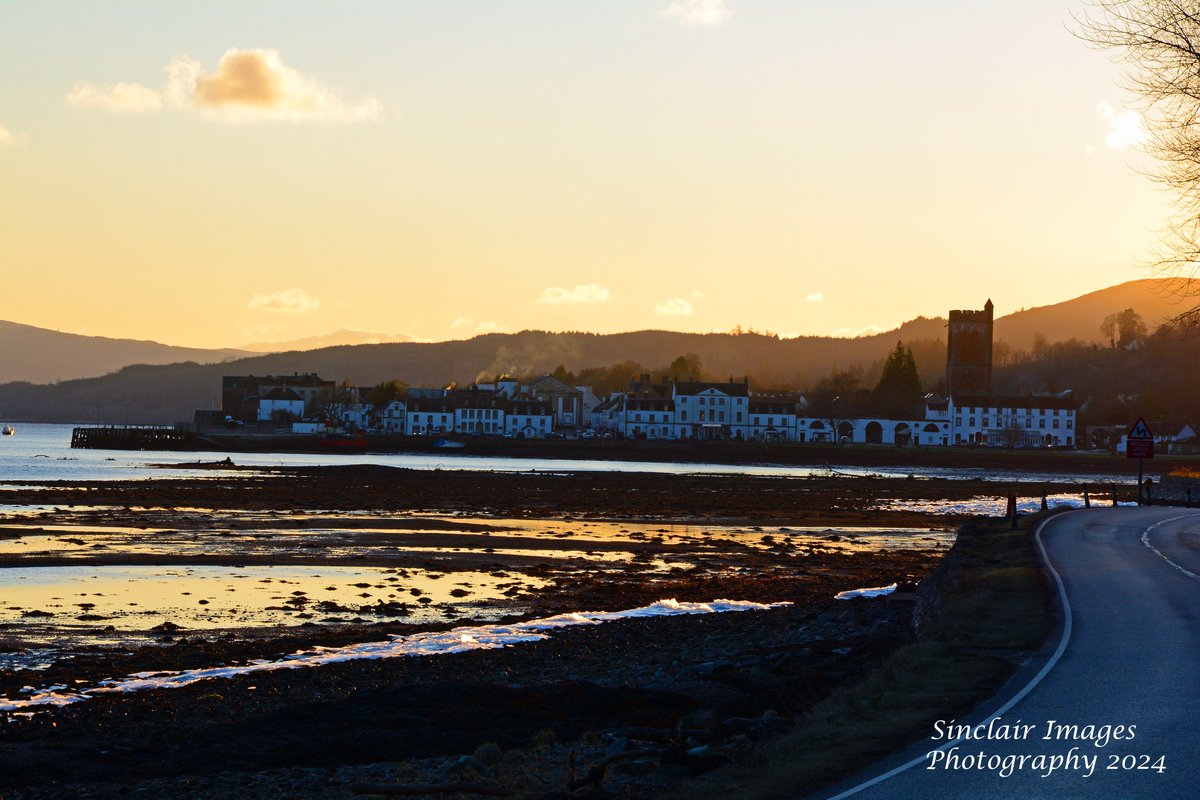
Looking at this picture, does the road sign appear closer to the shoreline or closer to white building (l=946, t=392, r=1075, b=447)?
the shoreline

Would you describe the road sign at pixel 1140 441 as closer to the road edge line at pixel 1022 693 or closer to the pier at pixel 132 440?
the road edge line at pixel 1022 693

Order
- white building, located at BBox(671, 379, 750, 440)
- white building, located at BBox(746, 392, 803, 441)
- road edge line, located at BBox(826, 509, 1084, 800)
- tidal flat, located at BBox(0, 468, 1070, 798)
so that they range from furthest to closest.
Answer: white building, located at BBox(671, 379, 750, 440) → white building, located at BBox(746, 392, 803, 441) → tidal flat, located at BBox(0, 468, 1070, 798) → road edge line, located at BBox(826, 509, 1084, 800)

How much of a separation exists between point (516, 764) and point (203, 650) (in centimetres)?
1041

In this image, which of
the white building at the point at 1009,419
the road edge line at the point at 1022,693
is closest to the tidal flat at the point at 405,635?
the road edge line at the point at 1022,693

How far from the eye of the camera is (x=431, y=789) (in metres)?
14.8

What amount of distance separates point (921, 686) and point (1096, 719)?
10.6ft

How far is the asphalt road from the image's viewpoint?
11852 mm

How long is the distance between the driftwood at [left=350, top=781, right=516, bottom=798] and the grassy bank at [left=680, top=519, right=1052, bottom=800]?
2.46 m

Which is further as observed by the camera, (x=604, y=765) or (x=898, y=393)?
(x=898, y=393)

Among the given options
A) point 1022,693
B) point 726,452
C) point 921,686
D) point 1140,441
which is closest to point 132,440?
point 726,452

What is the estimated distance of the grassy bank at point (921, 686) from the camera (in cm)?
1320

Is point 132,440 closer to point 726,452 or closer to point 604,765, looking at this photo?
point 726,452

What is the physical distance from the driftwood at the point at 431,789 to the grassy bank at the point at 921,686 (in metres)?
2.46

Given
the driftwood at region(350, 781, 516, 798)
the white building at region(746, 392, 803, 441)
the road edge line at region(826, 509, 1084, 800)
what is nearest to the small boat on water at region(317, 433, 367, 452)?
the white building at region(746, 392, 803, 441)
